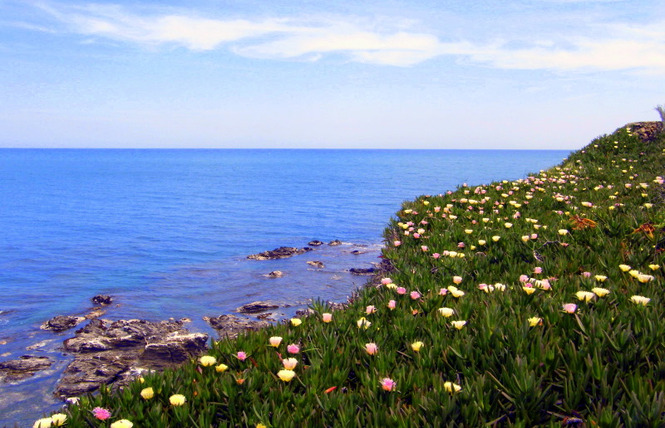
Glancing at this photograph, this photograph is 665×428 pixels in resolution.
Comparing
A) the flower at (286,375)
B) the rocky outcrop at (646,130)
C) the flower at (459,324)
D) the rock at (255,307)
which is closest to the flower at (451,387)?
the flower at (459,324)

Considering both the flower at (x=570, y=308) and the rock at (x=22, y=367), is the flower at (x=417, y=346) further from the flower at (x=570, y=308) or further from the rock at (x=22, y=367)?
the rock at (x=22, y=367)

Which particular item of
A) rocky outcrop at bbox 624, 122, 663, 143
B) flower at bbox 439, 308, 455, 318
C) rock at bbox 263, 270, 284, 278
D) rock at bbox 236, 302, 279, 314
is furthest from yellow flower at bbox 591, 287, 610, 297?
rocky outcrop at bbox 624, 122, 663, 143

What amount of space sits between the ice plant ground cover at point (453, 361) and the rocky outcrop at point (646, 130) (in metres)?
20.9

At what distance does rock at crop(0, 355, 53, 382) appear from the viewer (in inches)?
377

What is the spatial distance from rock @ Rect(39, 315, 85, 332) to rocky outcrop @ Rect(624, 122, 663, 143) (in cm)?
2429

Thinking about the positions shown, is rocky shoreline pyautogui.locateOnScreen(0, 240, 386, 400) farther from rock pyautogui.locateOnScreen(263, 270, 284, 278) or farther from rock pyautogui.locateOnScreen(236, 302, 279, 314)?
rock pyautogui.locateOnScreen(263, 270, 284, 278)

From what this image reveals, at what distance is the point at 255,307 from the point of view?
13859 millimetres

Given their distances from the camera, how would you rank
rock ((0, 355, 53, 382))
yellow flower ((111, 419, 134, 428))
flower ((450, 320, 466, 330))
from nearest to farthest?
yellow flower ((111, 419, 134, 428)) < flower ((450, 320, 466, 330)) < rock ((0, 355, 53, 382))

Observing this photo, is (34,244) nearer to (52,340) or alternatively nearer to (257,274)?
(257,274)

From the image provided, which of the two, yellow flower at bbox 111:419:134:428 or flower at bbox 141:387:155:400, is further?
flower at bbox 141:387:155:400

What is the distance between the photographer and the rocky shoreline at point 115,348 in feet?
30.6

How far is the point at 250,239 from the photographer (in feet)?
89.8

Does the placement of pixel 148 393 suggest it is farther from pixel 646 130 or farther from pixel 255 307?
pixel 646 130

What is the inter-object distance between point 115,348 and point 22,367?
1788mm
